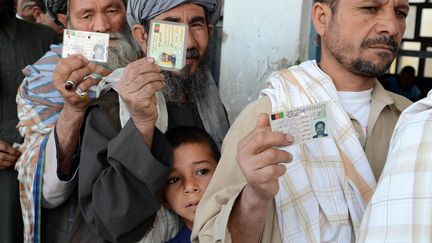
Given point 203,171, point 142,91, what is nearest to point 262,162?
point 142,91

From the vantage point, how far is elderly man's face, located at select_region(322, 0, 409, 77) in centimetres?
200

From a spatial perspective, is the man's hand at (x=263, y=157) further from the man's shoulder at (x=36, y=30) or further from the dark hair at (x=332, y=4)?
the man's shoulder at (x=36, y=30)

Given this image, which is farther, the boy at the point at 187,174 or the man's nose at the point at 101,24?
the man's nose at the point at 101,24

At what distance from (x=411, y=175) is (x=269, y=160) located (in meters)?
0.40

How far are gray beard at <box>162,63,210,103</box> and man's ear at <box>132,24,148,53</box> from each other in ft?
0.60

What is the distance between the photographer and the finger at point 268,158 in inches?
61.9

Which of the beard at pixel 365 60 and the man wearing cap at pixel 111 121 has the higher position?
the beard at pixel 365 60

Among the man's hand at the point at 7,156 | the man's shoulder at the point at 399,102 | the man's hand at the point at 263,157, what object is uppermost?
the man's shoulder at the point at 399,102

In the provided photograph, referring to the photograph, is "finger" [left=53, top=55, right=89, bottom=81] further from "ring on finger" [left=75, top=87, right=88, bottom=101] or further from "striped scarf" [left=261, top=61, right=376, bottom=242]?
"striped scarf" [left=261, top=61, right=376, bottom=242]

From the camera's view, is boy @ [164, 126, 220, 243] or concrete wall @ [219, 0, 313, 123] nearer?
boy @ [164, 126, 220, 243]

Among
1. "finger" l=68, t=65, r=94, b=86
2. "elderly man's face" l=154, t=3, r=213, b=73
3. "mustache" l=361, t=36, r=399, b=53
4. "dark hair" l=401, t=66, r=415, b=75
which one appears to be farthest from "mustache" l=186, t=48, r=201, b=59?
"dark hair" l=401, t=66, r=415, b=75

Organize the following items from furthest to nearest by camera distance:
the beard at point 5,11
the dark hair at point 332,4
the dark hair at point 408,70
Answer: the dark hair at point 408,70 → the beard at point 5,11 → the dark hair at point 332,4

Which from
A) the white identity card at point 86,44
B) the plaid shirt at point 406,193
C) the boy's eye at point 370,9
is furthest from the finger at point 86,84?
A: the plaid shirt at point 406,193

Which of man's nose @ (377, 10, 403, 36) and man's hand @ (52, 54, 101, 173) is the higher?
man's nose @ (377, 10, 403, 36)
